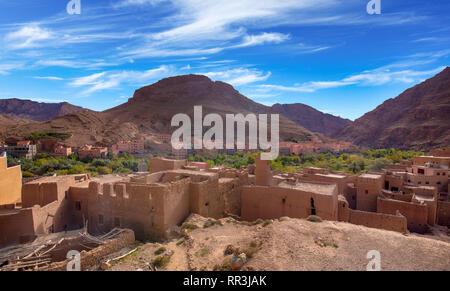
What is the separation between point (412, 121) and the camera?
2667 inches

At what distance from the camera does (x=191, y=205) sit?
37.7ft

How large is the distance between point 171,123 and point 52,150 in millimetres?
31676

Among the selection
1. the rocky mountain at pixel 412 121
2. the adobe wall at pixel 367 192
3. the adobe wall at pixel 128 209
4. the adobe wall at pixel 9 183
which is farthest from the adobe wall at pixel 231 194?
the rocky mountain at pixel 412 121

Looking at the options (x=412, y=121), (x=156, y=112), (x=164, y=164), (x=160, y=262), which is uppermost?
(x=156, y=112)

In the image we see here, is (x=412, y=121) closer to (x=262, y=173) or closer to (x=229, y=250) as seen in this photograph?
(x=262, y=173)

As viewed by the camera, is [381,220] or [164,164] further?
[164,164]

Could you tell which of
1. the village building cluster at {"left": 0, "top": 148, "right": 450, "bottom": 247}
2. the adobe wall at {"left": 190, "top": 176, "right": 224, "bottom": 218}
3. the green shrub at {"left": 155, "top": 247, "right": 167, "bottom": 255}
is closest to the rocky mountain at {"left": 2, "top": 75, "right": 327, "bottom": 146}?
the village building cluster at {"left": 0, "top": 148, "right": 450, "bottom": 247}

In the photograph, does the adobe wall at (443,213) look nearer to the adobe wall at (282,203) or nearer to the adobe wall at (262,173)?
the adobe wall at (282,203)

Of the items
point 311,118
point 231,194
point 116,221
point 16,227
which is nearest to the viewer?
point 16,227

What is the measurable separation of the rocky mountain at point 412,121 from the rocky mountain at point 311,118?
4757cm

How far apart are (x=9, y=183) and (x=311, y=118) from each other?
140770 mm

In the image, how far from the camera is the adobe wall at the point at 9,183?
13.8 m

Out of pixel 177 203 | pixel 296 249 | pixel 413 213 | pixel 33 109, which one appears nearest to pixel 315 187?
pixel 413 213
